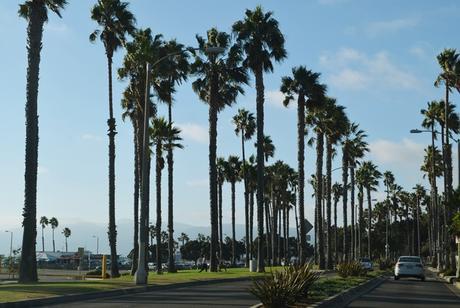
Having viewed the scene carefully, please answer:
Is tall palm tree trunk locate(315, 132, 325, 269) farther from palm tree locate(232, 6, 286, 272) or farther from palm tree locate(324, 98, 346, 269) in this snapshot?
palm tree locate(232, 6, 286, 272)

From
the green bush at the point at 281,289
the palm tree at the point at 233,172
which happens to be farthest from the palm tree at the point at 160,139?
the green bush at the point at 281,289

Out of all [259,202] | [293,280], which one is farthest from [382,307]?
[259,202]

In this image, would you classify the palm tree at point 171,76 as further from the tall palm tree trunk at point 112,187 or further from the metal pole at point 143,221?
the metal pole at point 143,221

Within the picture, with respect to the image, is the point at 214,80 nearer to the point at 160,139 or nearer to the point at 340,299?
the point at 160,139

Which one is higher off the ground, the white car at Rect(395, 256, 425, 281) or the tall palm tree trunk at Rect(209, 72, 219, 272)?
the tall palm tree trunk at Rect(209, 72, 219, 272)

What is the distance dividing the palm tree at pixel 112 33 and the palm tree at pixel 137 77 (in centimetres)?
95

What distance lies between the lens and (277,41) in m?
45.3

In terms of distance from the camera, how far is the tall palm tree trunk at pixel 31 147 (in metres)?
29.2

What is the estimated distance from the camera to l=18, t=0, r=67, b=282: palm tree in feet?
95.7

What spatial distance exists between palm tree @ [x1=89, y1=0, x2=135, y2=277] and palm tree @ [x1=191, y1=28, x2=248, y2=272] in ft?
19.3

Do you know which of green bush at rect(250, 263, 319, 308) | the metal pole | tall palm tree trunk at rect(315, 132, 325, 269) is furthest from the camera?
tall palm tree trunk at rect(315, 132, 325, 269)

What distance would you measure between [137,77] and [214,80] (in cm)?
594

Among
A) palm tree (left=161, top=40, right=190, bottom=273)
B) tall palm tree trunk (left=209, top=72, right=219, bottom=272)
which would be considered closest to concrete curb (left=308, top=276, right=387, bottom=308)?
tall palm tree trunk (left=209, top=72, right=219, bottom=272)

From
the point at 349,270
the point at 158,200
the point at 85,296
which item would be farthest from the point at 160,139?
the point at 85,296
